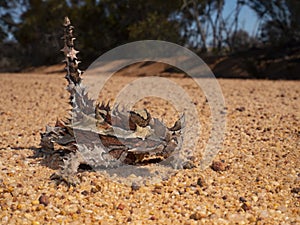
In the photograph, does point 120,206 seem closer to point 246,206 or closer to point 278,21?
point 246,206

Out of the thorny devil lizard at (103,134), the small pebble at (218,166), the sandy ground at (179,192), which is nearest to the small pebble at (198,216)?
the sandy ground at (179,192)

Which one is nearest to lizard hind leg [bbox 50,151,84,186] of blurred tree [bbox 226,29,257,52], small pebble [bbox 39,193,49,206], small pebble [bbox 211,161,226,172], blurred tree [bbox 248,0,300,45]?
small pebble [bbox 39,193,49,206]

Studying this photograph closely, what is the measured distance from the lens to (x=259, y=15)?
19.4 m

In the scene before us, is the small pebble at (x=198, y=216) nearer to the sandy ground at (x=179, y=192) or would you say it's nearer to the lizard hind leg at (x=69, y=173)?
the sandy ground at (x=179, y=192)

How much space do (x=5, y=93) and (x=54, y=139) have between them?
6.24m

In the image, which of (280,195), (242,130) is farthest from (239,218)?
(242,130)

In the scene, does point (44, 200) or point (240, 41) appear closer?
point (44, 200)

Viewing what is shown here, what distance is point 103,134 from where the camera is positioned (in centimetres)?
289

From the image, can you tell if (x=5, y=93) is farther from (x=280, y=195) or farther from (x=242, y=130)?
(x=280, y=195)

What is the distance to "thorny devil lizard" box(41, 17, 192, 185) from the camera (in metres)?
2.88

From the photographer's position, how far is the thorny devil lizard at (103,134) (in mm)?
2877

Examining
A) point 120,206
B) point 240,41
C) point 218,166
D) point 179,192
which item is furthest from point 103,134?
point 240,41

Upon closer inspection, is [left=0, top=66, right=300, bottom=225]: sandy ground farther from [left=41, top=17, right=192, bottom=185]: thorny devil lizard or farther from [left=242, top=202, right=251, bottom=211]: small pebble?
[left=41, top=17, right=192, bottom=185]: thorny devil lizard

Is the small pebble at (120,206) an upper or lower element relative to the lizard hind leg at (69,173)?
lower
